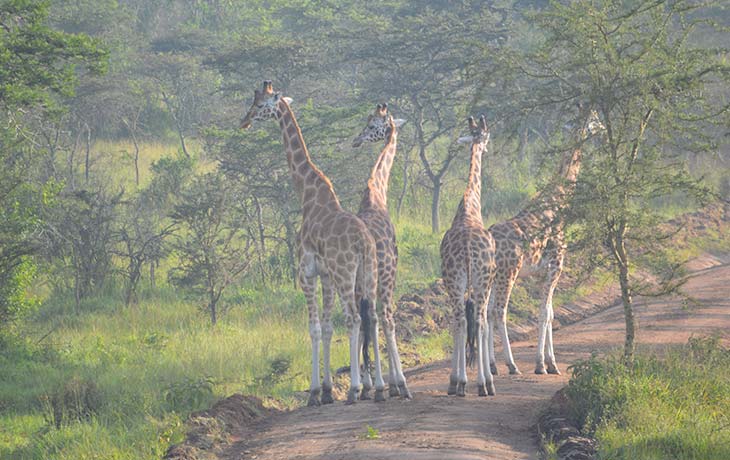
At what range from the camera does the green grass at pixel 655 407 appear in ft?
24.0

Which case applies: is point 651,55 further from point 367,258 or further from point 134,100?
point 134,100

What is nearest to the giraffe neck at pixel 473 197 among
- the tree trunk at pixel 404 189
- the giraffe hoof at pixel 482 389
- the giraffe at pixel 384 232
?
the giraffe at pixel 384 232

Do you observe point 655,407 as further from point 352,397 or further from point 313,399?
point 313,399

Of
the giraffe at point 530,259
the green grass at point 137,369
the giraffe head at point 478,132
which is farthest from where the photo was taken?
the giraffe head at point 478,132

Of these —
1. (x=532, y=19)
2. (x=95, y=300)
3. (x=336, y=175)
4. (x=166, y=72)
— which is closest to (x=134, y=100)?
(x=166, y=72)

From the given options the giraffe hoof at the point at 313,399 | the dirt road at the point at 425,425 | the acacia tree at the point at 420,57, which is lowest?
the dirt road at the point at 425,425

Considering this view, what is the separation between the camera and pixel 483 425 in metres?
8.57

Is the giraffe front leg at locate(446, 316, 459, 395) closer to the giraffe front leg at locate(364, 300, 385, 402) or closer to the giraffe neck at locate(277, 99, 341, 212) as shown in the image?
the giraffe front leg at locate(364, 300, 385, 402)

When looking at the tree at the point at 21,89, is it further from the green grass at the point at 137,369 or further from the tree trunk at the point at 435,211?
the tree trunk at the point at 435,211

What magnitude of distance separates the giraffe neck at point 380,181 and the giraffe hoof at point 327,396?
2281mm

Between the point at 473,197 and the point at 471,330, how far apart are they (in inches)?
73.5

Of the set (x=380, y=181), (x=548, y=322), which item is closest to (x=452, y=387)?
(x=548, y=322)

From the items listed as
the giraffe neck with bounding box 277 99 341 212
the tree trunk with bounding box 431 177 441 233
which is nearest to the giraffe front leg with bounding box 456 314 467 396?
the giraffe neck with bounding box 277 99 341 212

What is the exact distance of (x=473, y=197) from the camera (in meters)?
11.7
